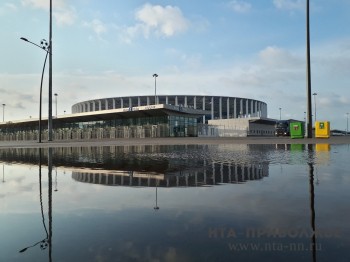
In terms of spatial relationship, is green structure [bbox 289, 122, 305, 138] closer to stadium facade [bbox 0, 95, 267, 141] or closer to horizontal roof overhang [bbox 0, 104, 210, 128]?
stadium facade [bbox 0, 95, 267, 141]

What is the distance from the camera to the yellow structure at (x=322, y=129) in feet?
104

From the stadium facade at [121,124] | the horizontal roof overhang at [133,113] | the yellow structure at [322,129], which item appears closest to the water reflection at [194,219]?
the yellow structure at [322,129]

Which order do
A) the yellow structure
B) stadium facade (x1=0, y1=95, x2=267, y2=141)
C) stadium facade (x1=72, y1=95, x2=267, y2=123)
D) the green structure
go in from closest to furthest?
1. the yellow structure
2. the green structure
3. stadium facade (x1=0, y1=95, x2=267, y2=141)
4. stadium facade (x1=72, y1=95, x2=267, y2=123)

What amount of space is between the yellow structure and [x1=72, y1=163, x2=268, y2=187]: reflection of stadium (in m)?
24.9

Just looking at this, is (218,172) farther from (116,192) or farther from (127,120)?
(127,120)

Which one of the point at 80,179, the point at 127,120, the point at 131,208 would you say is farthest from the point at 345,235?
the point at 127,120

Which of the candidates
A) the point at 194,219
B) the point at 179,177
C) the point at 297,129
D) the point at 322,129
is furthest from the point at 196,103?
the point at 194,219

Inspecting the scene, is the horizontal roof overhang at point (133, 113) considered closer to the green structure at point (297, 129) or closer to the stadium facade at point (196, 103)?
the green structure at point (297, 129)

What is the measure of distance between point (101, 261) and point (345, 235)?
2.52m

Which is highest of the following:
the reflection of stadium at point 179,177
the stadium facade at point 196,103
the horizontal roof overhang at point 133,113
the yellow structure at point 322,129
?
the stadium facade at point 196,103

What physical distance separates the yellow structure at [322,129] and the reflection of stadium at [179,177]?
981 inches

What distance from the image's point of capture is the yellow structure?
31605mm

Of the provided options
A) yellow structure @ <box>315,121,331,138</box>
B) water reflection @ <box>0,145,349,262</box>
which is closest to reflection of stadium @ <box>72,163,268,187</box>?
water reflection @ <box>0,145,349,262</box>

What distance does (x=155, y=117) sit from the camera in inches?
1876
